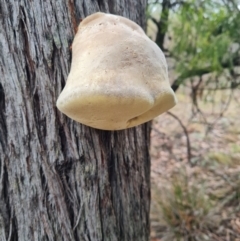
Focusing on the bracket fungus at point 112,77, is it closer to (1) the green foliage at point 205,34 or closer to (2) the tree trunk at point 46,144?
A: (2) the tree trunk at point 46,144

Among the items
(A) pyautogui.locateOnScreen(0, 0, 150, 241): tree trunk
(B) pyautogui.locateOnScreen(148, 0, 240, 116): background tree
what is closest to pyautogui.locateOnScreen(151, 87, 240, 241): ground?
(B) pyautogui.locateOnScreen(148, 0, 240, 116): background tree

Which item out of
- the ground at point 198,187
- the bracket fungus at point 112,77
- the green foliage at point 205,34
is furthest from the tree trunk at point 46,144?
the ground at point 198,187

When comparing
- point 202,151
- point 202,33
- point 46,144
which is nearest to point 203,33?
point 202,33

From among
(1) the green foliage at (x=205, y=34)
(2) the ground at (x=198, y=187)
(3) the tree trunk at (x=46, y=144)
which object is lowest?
(2) the ground at (x=198, y=187)

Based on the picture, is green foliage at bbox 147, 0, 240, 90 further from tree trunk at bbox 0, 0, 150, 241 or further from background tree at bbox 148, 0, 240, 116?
tree trunk at bbox 0, 0, 150, 241

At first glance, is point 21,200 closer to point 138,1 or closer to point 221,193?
point 138,1
